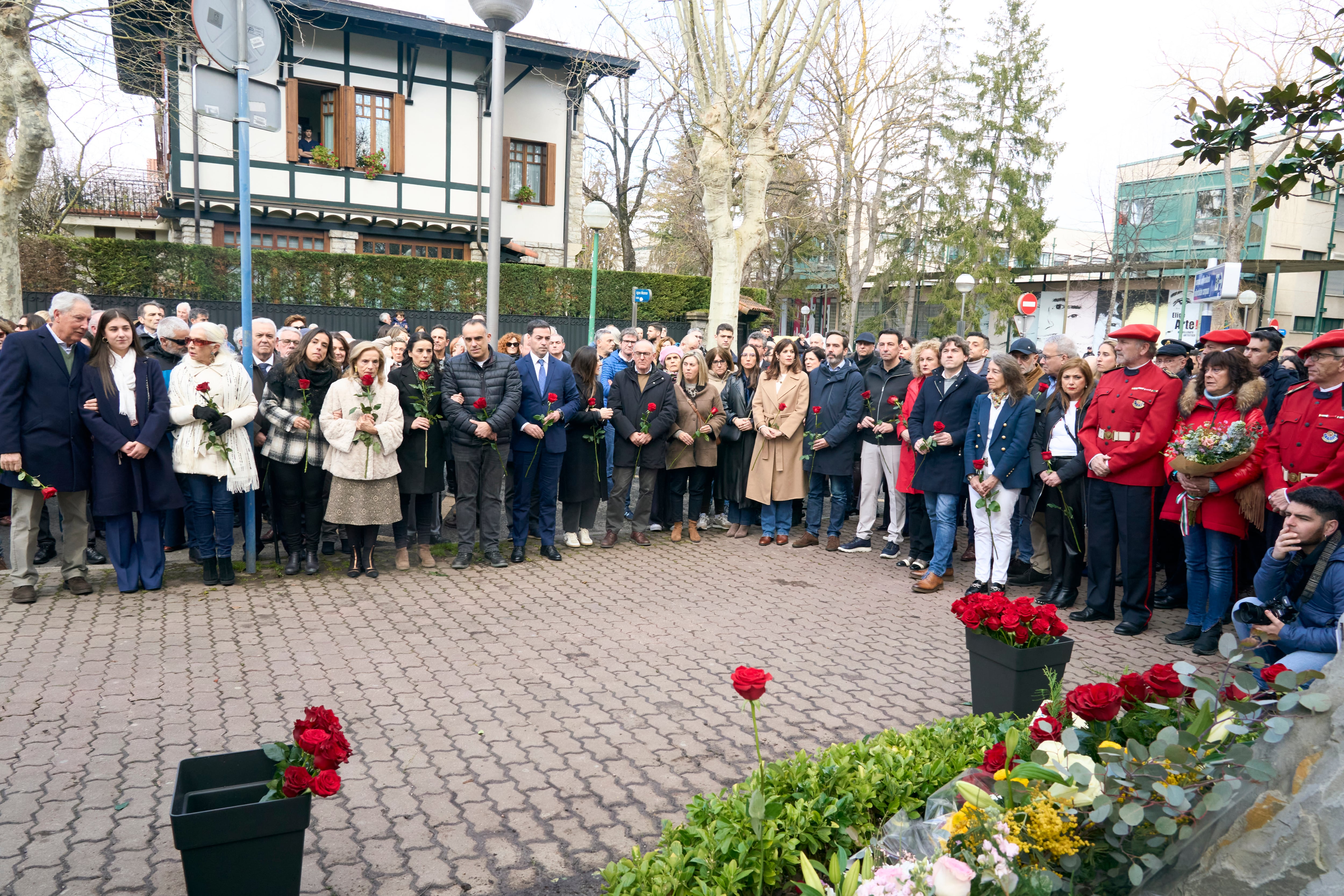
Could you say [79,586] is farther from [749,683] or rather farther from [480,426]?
[749,683]

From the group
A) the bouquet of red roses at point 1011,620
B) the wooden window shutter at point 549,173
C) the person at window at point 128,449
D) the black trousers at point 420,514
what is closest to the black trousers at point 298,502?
the black trousers at point 420,514

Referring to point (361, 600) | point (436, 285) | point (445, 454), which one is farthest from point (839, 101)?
point (361, 600)

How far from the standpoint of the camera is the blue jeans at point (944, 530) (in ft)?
26.5

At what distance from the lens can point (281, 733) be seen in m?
4.70

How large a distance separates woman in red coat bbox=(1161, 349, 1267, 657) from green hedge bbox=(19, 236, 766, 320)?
1588 centimetres

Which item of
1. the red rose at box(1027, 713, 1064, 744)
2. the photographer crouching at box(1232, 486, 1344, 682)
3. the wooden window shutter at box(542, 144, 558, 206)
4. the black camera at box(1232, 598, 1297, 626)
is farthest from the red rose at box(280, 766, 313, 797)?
the wooden window shutter at box(542, 144, 558, 206)

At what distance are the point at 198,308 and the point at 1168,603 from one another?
19023 millimetres

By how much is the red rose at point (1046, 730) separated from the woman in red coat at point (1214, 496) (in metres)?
4.24

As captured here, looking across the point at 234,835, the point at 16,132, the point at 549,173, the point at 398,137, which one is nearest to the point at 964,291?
the point at 549,173

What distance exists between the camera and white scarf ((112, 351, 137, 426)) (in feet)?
22.7

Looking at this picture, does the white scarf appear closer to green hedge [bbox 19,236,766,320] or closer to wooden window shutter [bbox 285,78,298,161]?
green hedge [bbox 19,236,766,320]

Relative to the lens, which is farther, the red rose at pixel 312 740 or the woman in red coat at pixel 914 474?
the woman in red coat at pixel 914 474

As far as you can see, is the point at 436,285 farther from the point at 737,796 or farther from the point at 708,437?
the point at 737,796

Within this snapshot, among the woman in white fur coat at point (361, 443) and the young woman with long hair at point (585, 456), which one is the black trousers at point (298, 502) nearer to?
the woman in white fur coat at point (361, 443)
